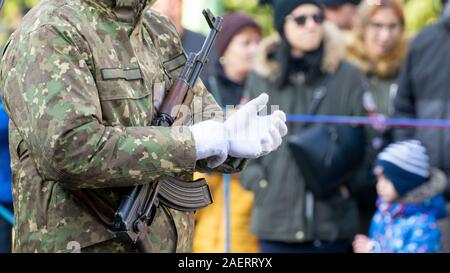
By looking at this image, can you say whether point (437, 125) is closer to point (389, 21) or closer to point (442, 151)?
point (442, 151)

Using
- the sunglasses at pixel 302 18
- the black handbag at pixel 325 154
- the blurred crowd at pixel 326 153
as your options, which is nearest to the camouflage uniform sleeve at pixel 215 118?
the blurred crowd at pixel 326 153

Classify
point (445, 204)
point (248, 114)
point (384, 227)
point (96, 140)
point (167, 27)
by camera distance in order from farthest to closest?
point (445, 204) < point (384, 227) < point (167, 27) < point (248, 114) < point (96, 140)

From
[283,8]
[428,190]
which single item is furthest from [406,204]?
[283,8]

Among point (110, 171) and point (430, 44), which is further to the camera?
point (430, 44)

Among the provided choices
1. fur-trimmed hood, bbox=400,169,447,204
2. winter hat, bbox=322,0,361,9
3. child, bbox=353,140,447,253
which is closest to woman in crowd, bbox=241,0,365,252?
child, bbox=353,140,447,253

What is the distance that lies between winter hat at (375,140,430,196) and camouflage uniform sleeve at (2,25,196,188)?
2.97 meters

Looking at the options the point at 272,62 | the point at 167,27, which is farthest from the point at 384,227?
the point at 167,27

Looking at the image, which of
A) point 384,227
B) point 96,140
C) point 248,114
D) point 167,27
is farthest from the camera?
point 384,227

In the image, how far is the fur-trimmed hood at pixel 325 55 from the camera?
6652 millimetres

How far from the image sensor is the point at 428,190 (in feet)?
20.2

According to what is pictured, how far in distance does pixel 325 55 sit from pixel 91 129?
3627 mm

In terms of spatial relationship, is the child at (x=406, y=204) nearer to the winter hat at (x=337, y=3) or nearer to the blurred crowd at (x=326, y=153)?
the blurred crowd at (x=326, y=153)

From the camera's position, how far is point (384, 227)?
603 centimetres

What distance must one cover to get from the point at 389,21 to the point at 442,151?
132cm
